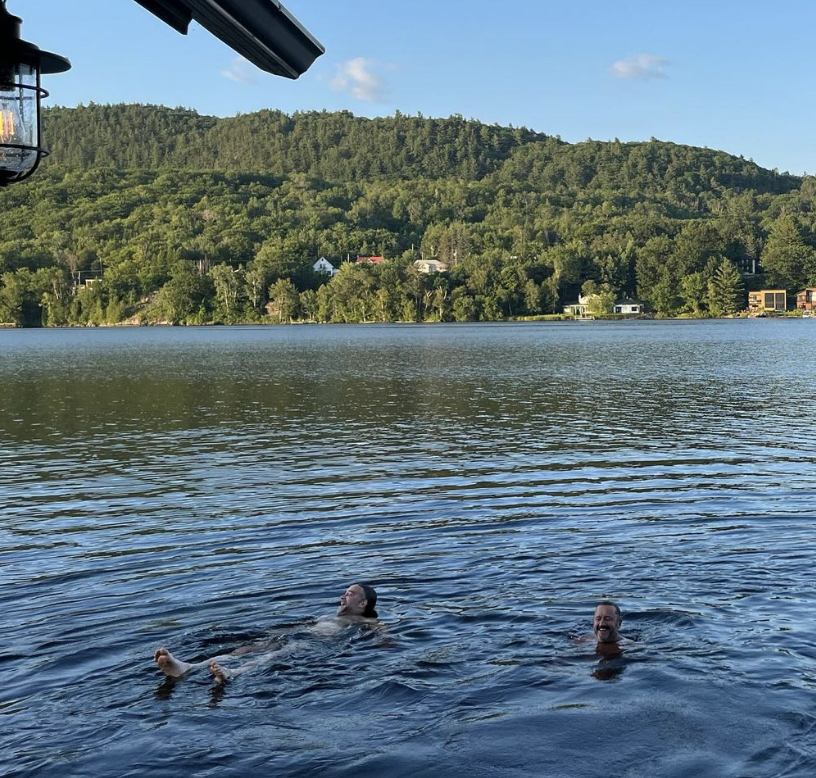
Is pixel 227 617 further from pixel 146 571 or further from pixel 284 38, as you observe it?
pixel 284 38

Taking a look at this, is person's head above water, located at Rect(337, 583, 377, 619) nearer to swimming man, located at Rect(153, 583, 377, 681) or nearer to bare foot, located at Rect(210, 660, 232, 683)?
swimming man, located at Rect(153, 583, 377, 681)

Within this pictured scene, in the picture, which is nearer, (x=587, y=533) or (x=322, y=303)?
(x=587, y=533)

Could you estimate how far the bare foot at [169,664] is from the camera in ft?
31.3

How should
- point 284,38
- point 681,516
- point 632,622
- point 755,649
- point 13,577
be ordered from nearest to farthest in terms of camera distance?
point 284,38 < point 755,649 < point 632,622 < point 13,577 < point 681,516

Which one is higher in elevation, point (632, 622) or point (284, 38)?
point (284, 38)

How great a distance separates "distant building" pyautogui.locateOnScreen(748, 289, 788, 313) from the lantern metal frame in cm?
20299

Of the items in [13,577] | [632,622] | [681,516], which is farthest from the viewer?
[681,516]

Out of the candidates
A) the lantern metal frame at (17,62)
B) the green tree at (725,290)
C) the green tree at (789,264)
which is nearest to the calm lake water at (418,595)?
the lantern metal frame at (17,62)

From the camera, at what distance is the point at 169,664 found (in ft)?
31.7

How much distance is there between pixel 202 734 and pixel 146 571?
257 inches

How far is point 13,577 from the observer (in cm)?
1476

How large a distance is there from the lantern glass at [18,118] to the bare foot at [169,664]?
5954 millimetres

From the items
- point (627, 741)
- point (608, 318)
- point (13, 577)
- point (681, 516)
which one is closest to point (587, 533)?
point (681, 516)

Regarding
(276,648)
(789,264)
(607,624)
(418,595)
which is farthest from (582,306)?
(276,648)
